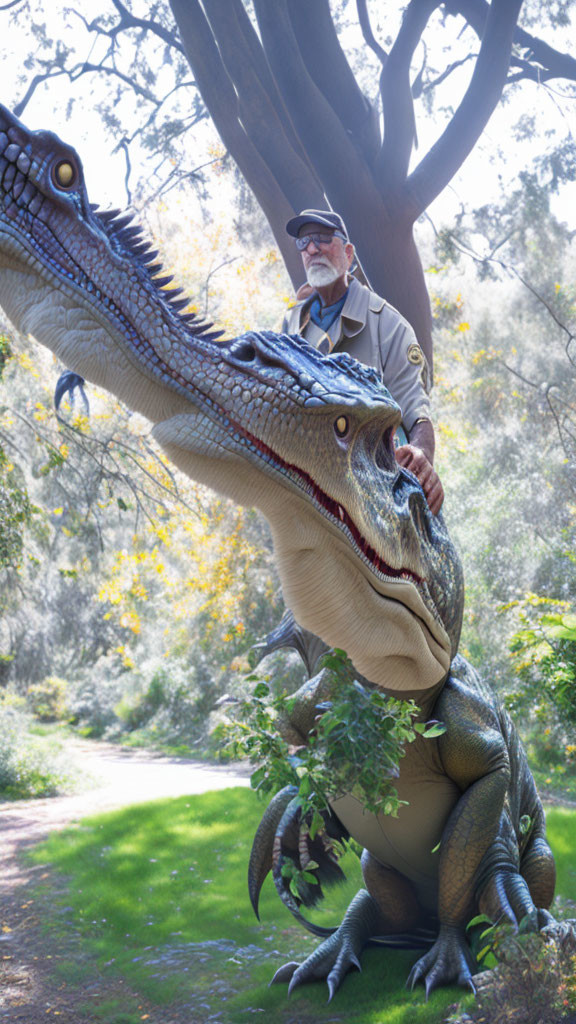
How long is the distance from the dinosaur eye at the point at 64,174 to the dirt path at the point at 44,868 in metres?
2.89

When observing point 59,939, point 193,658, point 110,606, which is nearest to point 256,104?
point 59,939

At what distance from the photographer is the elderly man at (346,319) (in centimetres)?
284

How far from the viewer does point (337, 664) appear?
7.32ft

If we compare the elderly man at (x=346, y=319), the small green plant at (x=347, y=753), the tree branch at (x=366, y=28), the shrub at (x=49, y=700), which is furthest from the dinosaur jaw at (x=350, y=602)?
the shrub at (x=49, y=700)

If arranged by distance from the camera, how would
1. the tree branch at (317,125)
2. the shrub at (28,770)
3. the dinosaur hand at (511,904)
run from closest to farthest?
1. the dinosaur hand at (511,904)
2. the tree branch at (317,125)
3. the shrub at (28,770)

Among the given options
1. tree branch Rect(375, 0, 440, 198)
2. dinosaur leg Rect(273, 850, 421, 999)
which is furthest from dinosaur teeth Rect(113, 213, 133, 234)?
tree branch Rect(375, 0, 440, 198)

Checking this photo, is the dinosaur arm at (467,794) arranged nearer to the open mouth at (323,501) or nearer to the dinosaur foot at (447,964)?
the dinosaur foot at (447,964)

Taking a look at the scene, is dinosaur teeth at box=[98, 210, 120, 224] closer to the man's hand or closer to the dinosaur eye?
the dinosaur eye

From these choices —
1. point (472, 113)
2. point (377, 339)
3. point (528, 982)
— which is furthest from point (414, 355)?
point (472, 113)

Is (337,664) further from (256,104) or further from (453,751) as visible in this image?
(256,104)

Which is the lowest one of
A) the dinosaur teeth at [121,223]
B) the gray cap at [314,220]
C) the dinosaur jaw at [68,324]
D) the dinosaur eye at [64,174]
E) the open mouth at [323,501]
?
the open mouth at [323,501]

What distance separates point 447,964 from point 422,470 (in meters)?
1.43

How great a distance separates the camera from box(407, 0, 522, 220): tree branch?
7.14 metres

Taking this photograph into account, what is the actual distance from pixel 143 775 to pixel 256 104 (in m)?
9.52
